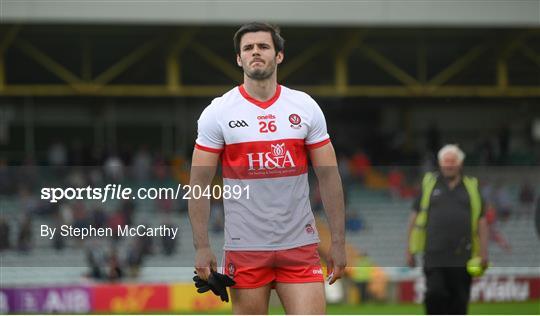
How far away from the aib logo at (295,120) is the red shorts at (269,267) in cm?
64

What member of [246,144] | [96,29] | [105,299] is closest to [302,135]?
[246,144]

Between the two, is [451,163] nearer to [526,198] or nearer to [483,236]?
[483,236]

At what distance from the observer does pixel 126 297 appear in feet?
51.2

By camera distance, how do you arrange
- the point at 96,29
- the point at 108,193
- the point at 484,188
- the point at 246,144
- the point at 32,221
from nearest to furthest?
1. the point at 246,144
2. the point at 108,193
3. the point at 32,221
4. the point at 484,188
5. the point at 96,29

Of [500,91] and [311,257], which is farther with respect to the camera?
[500,91]

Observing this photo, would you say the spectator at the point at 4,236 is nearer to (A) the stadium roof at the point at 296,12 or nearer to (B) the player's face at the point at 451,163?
(B) the player's face at the point at 451,163

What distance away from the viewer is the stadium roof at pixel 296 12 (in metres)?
18.5

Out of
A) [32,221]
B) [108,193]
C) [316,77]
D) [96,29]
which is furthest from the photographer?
[316,77]

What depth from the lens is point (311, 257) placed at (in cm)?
591

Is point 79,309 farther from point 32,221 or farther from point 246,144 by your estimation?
point 246,144

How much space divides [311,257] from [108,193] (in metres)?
4.64

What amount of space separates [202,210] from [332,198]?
2.25ft

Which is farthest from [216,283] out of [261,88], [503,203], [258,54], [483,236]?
[503,203]

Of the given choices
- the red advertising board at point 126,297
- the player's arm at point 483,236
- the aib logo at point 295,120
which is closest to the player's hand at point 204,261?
the aib logo at point 295,120
